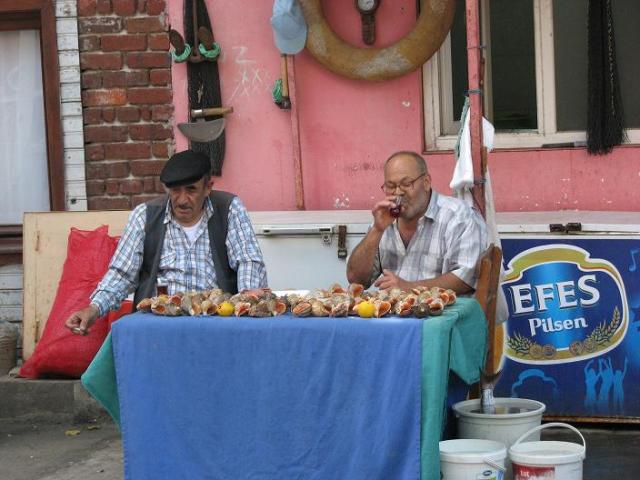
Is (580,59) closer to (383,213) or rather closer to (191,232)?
(383,213)

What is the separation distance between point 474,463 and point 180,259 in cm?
181

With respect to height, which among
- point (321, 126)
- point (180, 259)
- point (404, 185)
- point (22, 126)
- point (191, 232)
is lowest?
point (180, 259)

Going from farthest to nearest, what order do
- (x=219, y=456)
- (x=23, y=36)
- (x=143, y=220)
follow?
(x=23, y=36) → (x=143, y=220) → (x=219, y=456)

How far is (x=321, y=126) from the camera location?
775cm

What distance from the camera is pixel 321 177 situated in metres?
7.74

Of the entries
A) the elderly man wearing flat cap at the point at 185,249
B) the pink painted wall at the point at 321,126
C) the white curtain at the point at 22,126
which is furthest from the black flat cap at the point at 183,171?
the white curtain at the point at 22,126

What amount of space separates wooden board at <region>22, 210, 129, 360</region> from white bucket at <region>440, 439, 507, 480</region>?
3.73 m

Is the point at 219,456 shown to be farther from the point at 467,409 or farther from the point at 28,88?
the point at 28,88

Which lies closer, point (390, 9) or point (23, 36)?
point (390, 9)

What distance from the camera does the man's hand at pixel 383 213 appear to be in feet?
18.2

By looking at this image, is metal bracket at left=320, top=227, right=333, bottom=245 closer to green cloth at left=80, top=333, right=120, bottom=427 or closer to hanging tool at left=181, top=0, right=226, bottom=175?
hanging tool at left=181, top=0, right=226, bottom=175

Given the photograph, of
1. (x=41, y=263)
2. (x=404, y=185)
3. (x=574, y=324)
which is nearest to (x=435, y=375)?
(x=404, y=185)

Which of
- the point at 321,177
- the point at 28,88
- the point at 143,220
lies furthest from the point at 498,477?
the point at 28,88

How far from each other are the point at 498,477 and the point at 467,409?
0.50 metres
